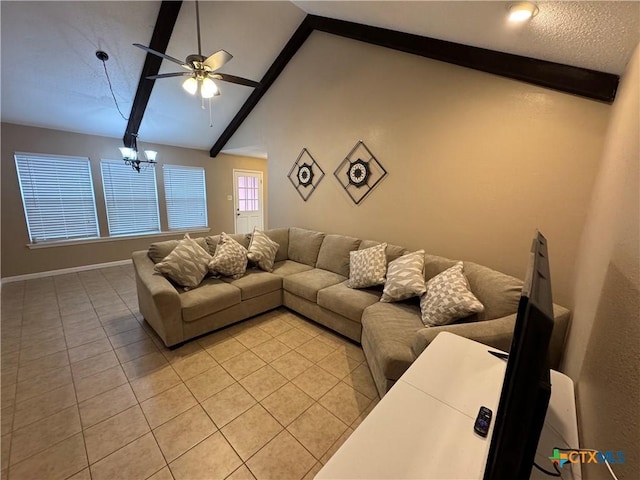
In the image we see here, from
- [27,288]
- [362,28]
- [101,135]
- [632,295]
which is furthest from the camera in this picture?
[101,135]

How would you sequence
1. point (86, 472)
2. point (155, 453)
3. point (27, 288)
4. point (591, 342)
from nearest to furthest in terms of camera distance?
point (591, 342)
point (86, 472)
point (155, 453)
point (27, 288)

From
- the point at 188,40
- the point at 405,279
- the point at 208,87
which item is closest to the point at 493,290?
the point at 405,279

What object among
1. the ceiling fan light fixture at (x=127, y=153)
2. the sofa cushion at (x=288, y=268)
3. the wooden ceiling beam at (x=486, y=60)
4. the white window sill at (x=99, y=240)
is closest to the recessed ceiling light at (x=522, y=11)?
the wooden ceiling beam at (x=486, y=60)

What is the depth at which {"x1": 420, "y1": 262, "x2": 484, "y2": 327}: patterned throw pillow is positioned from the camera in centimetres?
190

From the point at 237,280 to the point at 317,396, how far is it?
5.03 ft

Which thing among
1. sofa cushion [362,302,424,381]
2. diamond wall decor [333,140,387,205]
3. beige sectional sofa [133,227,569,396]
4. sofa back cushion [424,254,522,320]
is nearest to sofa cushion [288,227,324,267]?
beige sectional sofa [133,227,569,396]

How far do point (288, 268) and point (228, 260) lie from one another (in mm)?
829

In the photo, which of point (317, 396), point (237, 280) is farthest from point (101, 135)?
point (317, 396)

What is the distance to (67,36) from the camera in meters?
2.69

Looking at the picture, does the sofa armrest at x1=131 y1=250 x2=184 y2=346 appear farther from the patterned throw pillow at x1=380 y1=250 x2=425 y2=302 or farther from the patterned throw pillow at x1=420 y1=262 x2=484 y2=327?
the patterned throw pillow at x1=420 y1=262 x2=484 y2=327

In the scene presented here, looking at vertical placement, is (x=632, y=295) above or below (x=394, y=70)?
below

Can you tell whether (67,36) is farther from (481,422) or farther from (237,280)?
(481,422)

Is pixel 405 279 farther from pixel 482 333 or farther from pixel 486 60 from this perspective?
pixel 486 60

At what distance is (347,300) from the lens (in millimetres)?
2514
